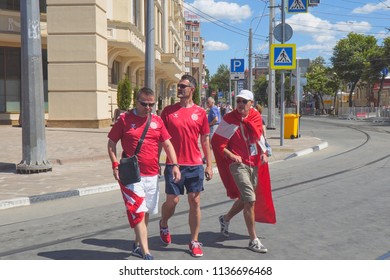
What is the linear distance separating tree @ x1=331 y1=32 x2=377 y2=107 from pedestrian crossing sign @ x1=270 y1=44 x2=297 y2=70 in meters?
50.3

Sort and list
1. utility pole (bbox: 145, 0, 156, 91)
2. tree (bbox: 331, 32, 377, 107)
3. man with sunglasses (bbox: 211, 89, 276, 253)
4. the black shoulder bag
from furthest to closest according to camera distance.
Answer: tree (bbox: 331, 32, 377, 107) < utility pole (bbox: 145, 0, 156, 91) < man with sunglasses (bbox: 211, 89, 276, 253) < the black shoulder bag

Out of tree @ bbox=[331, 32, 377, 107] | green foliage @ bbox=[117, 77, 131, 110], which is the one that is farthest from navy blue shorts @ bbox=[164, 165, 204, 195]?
tree @ bbox=[331, 32, 377, 107]

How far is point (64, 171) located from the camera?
11.0 metres

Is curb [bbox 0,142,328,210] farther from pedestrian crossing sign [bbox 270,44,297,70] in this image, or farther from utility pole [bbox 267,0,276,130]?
utility pole [bbox 267,0,276,130]

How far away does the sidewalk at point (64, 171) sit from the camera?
27.3 ft

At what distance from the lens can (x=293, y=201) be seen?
756 cm

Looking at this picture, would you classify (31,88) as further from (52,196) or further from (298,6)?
(298,6)

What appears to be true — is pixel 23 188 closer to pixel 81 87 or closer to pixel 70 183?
pixel 70 183

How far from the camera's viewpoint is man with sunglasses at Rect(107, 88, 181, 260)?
177 inches

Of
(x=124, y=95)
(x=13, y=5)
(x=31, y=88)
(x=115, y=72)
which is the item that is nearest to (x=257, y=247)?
(x=31, y=88)

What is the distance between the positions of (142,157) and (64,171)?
6871 mm

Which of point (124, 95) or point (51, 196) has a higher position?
point (124, 95)

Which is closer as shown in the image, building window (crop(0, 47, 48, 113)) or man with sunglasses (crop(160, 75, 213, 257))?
man with sunglasses (crop(160, 75, 213, 257))

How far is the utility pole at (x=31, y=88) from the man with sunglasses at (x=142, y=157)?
638 centimetres
